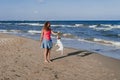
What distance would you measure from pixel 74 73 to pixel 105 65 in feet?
7.82

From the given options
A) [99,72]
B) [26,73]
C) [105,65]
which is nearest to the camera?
[26,73]

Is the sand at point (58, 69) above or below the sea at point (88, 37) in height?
above

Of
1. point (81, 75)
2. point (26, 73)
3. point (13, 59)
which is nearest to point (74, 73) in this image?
point (81, 75)

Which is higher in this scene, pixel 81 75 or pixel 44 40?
pixel 44 40

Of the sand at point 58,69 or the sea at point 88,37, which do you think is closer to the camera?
the sand at point 58,69

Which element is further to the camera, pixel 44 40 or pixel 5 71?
pixel 44 40

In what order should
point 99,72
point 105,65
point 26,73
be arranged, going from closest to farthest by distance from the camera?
1. point 26,73
2. point 99,72
3. point 105,65

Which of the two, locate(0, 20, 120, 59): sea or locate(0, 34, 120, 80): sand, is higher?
locate(0, 34, 120, 80): sand

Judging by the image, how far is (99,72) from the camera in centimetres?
991

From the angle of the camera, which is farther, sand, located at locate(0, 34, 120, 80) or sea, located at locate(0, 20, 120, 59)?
sea, located at locate(0, 20, 120, 59)

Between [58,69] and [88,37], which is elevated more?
[58,69]

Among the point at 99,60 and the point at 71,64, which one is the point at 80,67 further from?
the point at 99,60

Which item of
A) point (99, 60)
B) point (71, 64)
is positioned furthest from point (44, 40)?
point (99, 60)

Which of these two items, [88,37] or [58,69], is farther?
[88,37]
